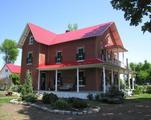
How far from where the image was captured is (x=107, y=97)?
73.6ft

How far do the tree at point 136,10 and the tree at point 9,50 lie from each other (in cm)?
7402

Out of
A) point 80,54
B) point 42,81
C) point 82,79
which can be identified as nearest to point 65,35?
point 80,54

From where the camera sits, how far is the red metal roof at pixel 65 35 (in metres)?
28.8

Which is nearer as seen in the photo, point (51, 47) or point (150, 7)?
point (150, 7)

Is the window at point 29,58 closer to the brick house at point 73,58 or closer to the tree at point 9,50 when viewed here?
the brick house at point 73,58

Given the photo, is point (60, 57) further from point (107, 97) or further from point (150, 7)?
Result: point (150, 7)

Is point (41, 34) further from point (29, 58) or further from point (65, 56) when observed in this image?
point (65, 56)

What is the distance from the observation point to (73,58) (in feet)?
97.5

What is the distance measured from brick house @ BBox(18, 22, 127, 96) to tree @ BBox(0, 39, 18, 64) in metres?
54.8

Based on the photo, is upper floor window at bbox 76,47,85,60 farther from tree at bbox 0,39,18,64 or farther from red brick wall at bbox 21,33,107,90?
tree at bbox 0,39,18,64

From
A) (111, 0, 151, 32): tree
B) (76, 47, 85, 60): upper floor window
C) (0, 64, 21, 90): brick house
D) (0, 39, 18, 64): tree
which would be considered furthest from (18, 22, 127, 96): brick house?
(0, 39, 18, 64): tree

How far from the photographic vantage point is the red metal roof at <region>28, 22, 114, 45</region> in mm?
28847

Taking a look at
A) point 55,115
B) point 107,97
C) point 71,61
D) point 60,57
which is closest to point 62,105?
point 55,115

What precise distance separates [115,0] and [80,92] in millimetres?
11539
